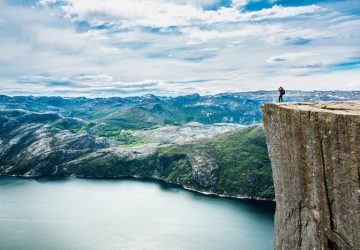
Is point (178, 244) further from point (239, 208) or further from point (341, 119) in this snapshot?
point (341, 119)

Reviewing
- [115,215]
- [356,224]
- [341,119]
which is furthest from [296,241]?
[115,215]

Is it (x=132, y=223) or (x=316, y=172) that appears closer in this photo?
(x=316, y=172)

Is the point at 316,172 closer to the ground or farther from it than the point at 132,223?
farther from it

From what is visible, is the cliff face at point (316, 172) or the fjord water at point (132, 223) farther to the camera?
the fjord water at point (132, 223)

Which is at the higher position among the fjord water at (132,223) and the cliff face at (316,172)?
the cliff face at (316,172)
